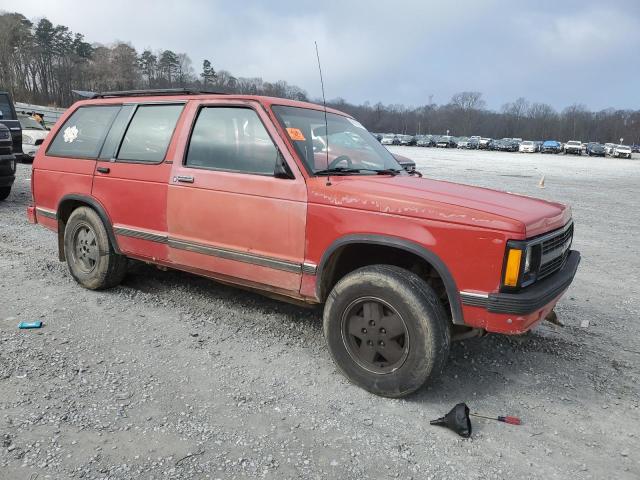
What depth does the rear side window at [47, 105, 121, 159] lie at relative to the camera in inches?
183

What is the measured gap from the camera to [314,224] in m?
3.31

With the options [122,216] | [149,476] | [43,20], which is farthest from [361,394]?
[43,20]

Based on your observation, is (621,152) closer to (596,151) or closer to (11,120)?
(596,151)

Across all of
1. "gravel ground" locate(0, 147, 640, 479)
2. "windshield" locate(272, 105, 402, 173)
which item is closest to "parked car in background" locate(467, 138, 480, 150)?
"gravel ground" locate(0, 147, 640, 479)

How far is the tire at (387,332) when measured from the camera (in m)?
2.94

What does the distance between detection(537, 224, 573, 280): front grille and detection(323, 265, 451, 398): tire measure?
0.72 m

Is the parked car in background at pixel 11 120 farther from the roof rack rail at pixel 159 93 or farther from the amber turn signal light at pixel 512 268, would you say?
the amber turn signal light at pixel 512 268

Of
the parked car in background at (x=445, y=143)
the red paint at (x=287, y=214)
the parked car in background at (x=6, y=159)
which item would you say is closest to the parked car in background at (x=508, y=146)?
the parked car in background at (x=445, y=143)

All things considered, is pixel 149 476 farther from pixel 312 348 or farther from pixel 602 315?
pixel 602 315

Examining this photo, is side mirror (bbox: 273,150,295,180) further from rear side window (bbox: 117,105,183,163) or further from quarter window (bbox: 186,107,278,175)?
rear side window (bbox: 117,105,183,163)

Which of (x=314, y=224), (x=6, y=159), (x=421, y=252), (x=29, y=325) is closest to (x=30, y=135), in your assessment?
(x=6, y=159)

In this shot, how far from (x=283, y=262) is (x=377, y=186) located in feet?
2.86

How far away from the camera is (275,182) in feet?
11.4

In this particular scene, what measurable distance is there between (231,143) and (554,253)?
8.15 ft
